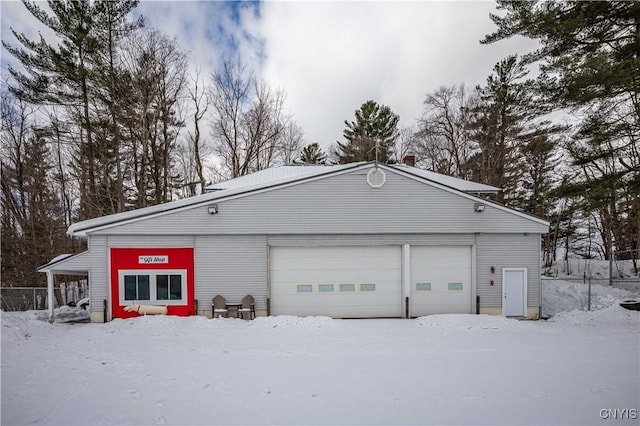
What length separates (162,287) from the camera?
1101 centimetres

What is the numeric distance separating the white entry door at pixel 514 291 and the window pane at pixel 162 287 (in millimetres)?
12042

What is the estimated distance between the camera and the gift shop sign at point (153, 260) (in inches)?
431

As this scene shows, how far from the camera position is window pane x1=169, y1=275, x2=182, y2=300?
11.0 m

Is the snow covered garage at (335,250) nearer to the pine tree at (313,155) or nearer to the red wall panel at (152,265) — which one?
the red wall panel at (152,265)

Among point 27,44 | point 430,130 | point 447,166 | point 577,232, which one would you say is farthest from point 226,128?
point 577,232

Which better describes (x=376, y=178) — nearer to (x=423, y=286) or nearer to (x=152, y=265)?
(x=423, y=286)

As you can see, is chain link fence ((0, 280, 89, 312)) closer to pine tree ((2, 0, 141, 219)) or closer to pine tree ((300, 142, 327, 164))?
pine tree ((2, 0, 141, 219))

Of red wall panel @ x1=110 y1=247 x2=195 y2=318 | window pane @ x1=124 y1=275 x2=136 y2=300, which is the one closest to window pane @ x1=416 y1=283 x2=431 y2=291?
red wall panel @ x1=110 y1=247 x2=195 y2=318

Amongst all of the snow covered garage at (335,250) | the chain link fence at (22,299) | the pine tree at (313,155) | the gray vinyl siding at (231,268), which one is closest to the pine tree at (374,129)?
the pine tree at (313,155)

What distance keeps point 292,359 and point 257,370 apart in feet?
3.09

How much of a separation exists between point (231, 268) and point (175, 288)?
2013 millimetres

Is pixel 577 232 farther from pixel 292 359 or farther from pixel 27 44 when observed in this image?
pixel 27 44

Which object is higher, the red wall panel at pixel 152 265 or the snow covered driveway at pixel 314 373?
the red wall panel at pixel 152 265

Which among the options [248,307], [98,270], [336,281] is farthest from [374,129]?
[98,270]
